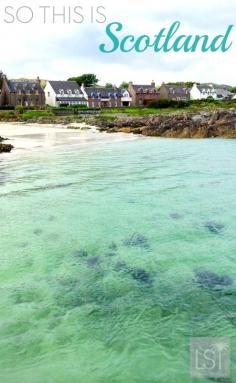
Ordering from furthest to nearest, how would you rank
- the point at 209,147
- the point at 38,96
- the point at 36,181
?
the point at 38,96
the point at 209,147
the point at 36,181

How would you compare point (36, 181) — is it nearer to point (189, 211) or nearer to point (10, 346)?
point (189, 211)

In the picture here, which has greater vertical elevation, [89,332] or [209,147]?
[209,147]

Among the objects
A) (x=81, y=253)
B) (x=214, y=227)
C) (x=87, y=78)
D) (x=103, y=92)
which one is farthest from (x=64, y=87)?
(x=81, y=253)

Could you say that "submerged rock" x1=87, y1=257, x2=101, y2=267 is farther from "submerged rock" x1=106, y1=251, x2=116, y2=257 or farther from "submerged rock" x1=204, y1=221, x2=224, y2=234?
"submerged rock" x1=204, y1=221, x2=224, y2=234

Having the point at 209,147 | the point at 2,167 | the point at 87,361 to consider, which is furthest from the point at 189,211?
the point at 209,147

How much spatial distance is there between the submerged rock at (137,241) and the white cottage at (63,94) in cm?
11304

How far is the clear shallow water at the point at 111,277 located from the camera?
6.20 metres

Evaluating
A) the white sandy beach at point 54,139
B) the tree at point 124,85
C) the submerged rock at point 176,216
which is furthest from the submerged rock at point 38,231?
the tree at point 124,85

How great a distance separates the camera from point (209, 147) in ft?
114

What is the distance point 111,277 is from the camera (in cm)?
880

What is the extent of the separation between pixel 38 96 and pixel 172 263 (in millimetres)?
119722

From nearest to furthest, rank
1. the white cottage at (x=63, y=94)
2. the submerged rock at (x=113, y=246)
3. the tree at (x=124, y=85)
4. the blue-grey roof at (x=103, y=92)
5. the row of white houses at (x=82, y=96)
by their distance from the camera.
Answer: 1. the submerged rock at (x=113, y=246)
2. the white cottage at (x=63, y=94)
3. the row of white houses at (x=82, y=96)
4. the blue-grey roof at (x=103, y=92)
5. the tree at (x=124, y=85)

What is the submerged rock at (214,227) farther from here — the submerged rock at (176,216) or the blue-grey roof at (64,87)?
the blue-grey roof at (64,87)

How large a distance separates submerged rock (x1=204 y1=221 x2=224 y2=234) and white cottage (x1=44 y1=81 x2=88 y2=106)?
112 meters
